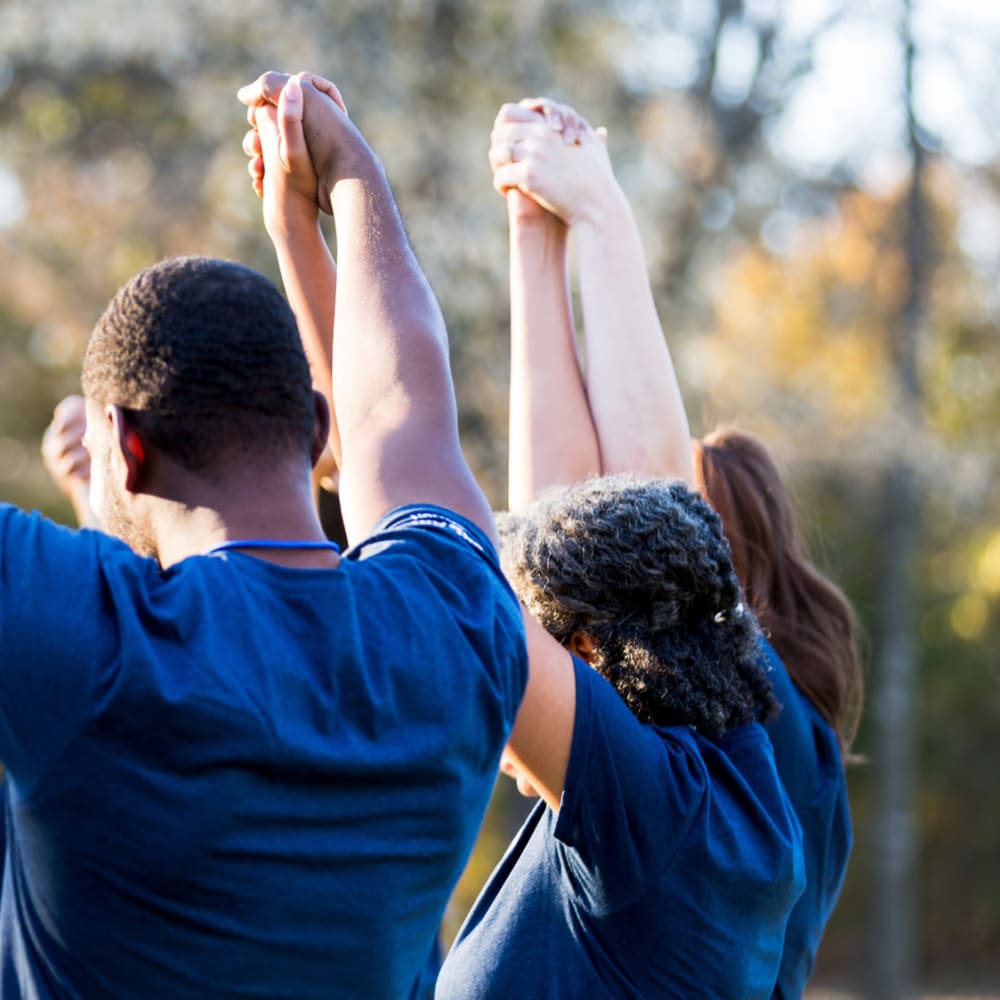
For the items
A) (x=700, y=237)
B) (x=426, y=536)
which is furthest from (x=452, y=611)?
(x=700, y=237)

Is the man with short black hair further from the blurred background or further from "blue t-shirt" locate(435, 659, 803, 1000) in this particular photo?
the blurred background

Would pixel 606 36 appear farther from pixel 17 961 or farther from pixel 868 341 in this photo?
pixel 17 961

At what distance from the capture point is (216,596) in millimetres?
1521

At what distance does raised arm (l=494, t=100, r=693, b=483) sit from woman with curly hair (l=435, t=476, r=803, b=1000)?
49cm

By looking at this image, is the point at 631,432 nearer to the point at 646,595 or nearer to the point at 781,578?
the point at 781,578

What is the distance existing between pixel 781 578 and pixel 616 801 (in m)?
1.23

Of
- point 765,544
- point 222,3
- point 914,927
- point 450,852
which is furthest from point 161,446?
point 914,927

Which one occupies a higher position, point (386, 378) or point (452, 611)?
point (386, 378)

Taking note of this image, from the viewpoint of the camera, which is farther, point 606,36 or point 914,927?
point 914,927

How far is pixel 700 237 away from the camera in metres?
7.99

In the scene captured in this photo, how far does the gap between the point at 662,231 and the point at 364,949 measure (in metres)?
6.59

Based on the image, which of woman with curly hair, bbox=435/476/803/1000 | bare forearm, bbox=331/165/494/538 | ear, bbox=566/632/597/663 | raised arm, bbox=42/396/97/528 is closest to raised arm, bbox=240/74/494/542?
bare forearm, bbox=331/165/494/538

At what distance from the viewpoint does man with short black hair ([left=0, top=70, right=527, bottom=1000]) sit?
4.75ft

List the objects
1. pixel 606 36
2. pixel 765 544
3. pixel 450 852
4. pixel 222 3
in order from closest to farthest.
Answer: pixel 450 852 < pixel 765 544 < pixel 222 3 < pixel 606 36
